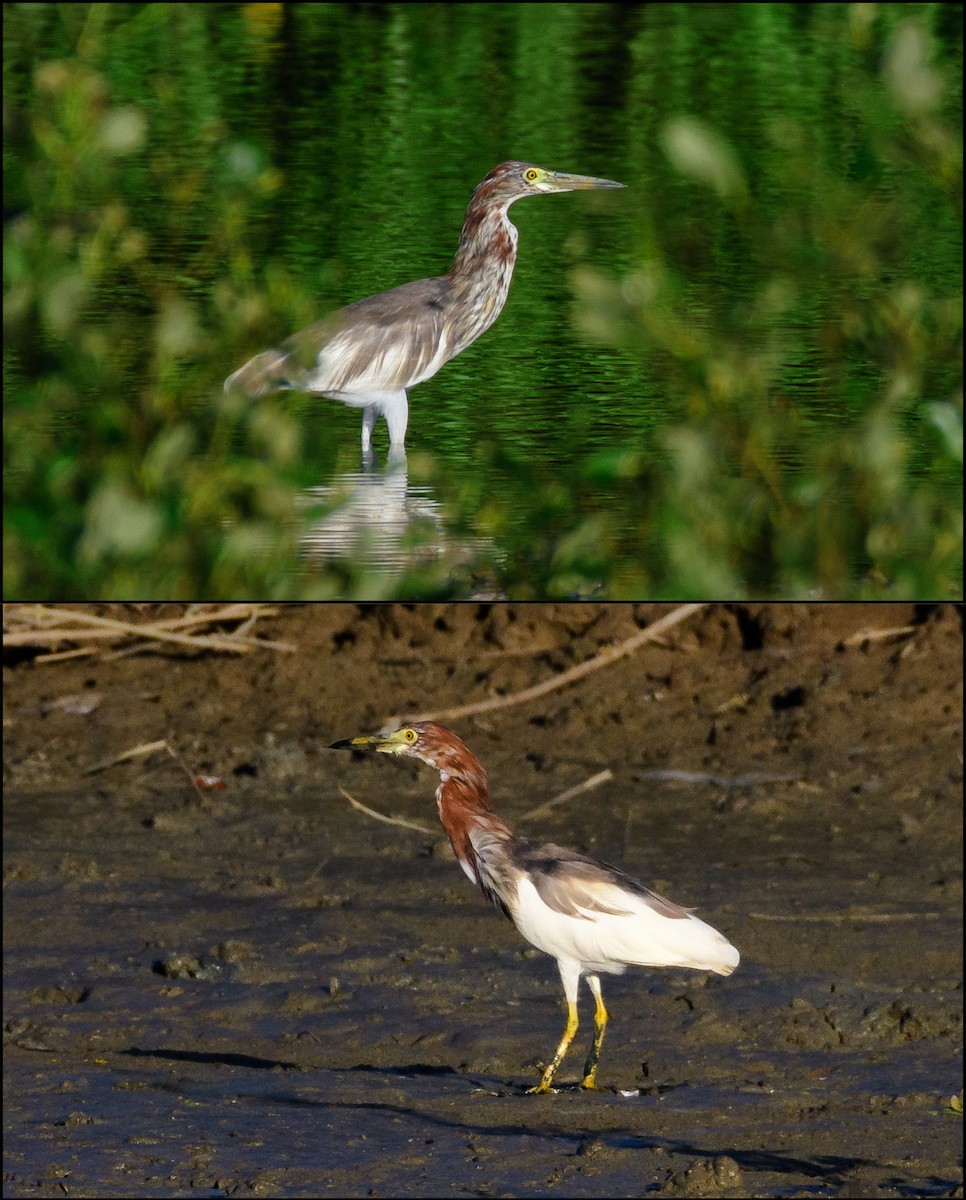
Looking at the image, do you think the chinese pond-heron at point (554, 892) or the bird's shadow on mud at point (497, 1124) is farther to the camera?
the bird's shadow on mud at point (497, 1124)

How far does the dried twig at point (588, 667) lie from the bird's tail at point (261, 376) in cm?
423

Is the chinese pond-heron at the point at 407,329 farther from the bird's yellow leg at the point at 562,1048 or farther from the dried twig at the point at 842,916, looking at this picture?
the dried twig at the point at 842,916

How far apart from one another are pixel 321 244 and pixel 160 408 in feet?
1.26

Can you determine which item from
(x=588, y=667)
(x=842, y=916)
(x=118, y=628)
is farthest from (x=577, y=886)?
(x=118, y=628)

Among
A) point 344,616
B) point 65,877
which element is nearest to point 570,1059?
point 65,877

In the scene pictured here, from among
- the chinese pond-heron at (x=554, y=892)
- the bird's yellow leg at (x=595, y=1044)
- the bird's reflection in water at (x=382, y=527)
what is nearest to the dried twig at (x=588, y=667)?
the bird's yellow leg at (x=595, y=1044)

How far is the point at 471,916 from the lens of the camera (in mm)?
5832

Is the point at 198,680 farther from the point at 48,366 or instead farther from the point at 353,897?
the point at 48,366

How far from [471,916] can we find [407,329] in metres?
3.10

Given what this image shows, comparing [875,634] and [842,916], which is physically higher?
[875,634]

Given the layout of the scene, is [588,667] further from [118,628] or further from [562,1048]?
[562,1048]

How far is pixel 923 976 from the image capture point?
5348 mm

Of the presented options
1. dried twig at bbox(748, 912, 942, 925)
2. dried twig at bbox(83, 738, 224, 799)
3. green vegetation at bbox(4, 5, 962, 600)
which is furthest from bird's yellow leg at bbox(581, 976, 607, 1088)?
dried twig at bbox(83, 738, 224, 799)

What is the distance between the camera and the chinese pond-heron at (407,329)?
293cm
